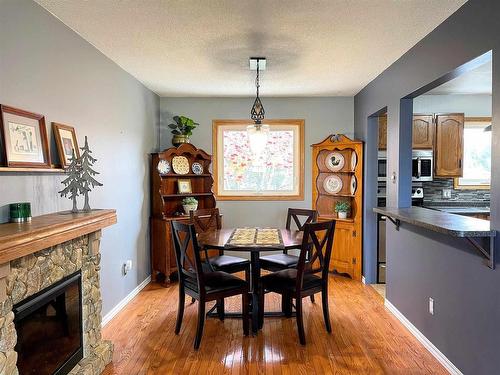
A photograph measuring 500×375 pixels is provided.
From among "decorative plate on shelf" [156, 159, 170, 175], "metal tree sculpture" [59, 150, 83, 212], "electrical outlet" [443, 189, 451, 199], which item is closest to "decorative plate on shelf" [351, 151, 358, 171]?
"electrical outlet" [443, 189, 451, 199]

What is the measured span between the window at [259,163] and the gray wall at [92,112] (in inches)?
40.0

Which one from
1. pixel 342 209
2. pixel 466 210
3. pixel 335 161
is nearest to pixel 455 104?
pixel 466 210

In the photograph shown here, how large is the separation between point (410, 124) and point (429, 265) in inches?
52.4

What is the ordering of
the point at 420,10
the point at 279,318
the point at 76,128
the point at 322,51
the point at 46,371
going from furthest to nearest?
the point at 279,318
the point at 322,51
the point at 76,128
the point at 420,10
the point at 46,371

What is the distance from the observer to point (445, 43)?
265 cm

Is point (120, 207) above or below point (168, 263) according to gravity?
above

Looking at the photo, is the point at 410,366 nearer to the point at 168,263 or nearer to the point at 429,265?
the point at 429,265

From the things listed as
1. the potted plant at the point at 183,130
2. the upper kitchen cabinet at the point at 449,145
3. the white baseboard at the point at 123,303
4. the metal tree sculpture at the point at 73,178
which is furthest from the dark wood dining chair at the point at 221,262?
the upper kitchen cabinet at the point at 449,145

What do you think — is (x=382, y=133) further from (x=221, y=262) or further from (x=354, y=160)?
(x=221, y=262)

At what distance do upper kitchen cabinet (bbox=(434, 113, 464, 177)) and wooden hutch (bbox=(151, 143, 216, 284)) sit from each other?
2.92 metres

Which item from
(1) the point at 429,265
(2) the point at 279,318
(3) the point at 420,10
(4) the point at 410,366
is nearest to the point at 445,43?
(3) the point at 420,10

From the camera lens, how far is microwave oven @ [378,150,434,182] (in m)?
4.68

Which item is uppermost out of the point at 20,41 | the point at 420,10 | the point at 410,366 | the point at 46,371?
the point at 420,10

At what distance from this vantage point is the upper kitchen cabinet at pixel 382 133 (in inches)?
186
